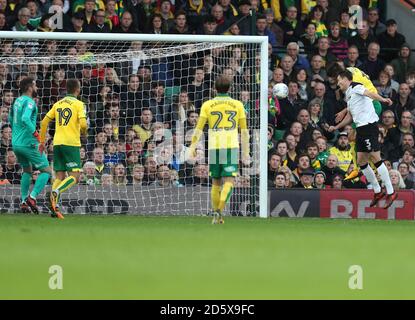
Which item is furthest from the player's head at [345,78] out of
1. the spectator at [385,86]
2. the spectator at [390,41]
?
the spectator at [390,41]

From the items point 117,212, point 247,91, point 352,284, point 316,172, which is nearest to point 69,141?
point 117,212

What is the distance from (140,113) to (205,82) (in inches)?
46.4

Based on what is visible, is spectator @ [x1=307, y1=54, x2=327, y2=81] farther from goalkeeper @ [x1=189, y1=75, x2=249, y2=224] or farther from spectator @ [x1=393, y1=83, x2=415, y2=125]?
goalkeeper @ [x1=189, y1=75, x2=249, y2=224]

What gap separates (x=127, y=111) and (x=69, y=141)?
265 centimetres

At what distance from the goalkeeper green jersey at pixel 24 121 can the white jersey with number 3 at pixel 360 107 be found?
15.2 ft

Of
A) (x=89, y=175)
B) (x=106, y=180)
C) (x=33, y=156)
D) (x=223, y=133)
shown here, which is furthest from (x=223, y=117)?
(x=89, y=175)

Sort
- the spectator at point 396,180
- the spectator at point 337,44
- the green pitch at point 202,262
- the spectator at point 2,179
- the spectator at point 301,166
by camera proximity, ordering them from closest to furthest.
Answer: the green pitch at point 202,262, the spectator at point 2,179, the spectator at point 301,166, the spectator at point 396,180, the spectator at point 337,44

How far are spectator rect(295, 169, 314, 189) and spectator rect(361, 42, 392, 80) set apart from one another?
11.0ft

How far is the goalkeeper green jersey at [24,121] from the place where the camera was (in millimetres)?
17203

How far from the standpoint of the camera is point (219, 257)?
1076 centimetres

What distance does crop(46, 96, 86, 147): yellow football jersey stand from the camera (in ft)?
56.2

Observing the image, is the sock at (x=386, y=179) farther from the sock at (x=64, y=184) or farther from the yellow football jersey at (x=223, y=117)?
the sock at (x=64, y=184)

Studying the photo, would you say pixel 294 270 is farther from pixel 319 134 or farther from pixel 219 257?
pixel 319 134

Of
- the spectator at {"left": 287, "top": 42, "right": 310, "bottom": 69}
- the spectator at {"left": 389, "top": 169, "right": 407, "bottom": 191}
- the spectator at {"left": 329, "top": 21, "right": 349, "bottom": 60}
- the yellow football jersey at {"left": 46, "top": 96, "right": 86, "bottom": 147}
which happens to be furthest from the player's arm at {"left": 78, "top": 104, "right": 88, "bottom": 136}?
the spectator at {"left": 329, "top": 21, "right": 349, "bottom": 60}
